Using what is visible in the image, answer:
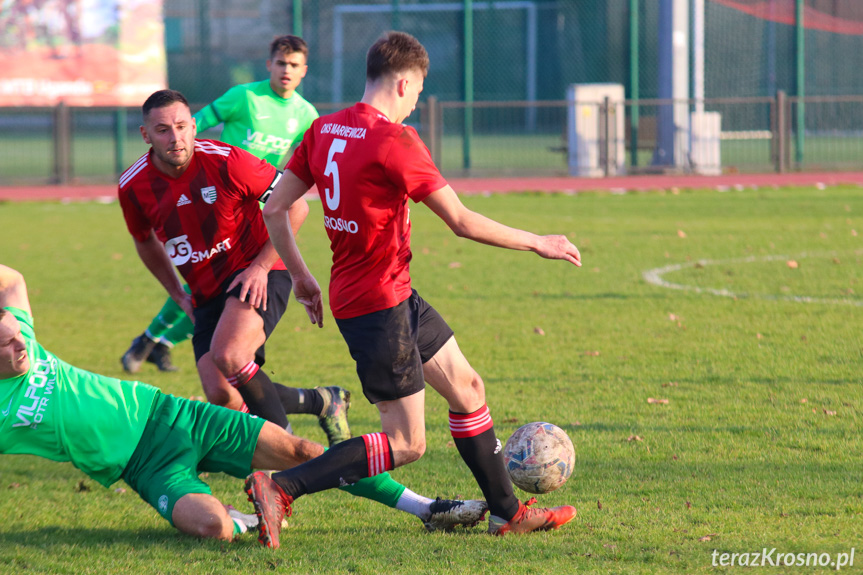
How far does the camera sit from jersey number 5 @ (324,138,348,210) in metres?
3.66

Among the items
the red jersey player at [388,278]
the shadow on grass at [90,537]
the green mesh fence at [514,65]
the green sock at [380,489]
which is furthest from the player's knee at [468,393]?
the green mesh fence at [514,65]

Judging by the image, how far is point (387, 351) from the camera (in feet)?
12.2

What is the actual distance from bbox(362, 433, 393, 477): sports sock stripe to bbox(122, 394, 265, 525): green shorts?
586 millimetres

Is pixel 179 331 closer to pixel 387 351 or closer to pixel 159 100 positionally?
pixel 159 100

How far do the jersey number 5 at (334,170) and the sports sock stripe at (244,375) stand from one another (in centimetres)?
129

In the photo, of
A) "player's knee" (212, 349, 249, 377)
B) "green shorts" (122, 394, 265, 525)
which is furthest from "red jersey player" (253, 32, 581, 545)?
"player's knee" (212, 349, 249, 377)

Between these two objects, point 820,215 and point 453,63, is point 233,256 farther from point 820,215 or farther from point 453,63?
point 453,63

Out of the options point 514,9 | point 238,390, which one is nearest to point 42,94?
point 514,9

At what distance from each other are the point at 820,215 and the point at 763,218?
86 cm

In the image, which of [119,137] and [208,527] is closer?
[208,527]

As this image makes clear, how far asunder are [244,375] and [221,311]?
0.39 m

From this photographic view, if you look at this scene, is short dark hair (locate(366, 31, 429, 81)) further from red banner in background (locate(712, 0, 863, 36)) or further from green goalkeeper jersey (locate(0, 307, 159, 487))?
red banner in background (locate(712, 0, 863, 36))

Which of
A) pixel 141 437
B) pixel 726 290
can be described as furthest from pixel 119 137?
pixel 141 437

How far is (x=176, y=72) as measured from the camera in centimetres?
3112
